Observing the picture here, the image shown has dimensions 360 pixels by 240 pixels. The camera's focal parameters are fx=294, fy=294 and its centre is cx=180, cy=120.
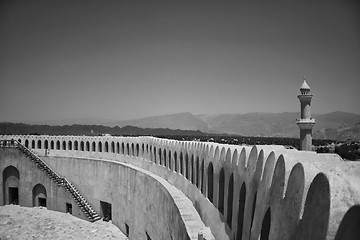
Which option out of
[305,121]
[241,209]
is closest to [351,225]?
[241,209]

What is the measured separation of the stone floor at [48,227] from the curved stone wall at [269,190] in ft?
32.0

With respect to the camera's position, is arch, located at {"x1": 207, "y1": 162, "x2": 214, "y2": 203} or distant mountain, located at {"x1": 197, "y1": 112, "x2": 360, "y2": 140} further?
distant mountain, located at {"x1": 197, "y1": 112, "x2": 360, "y2": 140}

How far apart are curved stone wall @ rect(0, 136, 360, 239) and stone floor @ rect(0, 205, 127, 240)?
9.74 meters

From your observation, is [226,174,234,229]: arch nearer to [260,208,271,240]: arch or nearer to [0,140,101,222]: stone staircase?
[260,208,271,240]: arch

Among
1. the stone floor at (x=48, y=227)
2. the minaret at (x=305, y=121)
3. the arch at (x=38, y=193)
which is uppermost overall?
the minaret at (x=305, y=121)

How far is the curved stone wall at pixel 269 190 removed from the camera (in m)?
2.61

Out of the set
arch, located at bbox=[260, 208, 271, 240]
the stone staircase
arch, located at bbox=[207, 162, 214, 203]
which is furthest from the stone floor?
arch, located at bbox=[260, 208, 271, 240]

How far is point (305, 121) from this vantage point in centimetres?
1323

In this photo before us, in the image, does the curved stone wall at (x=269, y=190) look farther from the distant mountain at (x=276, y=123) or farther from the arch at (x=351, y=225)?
the distant mountain at (x=276, y=123)

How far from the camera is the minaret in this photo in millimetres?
13219

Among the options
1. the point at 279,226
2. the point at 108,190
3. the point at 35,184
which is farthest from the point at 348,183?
the point at 35,184

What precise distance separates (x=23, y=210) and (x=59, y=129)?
51.8m

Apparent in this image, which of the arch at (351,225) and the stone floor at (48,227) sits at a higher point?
the arch at (351,225)

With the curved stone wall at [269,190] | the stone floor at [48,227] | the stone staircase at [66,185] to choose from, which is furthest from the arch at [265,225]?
the stone staircase at [66,185]
